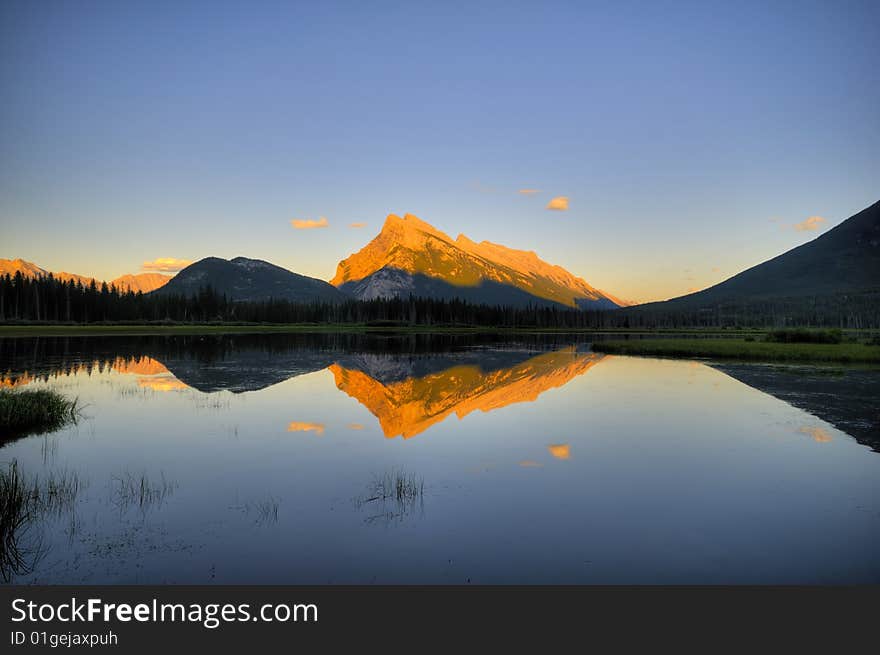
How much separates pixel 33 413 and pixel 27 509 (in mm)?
15494

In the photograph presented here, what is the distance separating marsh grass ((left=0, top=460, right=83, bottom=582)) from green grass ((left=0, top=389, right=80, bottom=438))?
8.37m

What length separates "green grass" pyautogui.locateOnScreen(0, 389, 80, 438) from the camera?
2533cm

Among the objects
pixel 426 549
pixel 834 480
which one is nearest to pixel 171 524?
pixel 426 549

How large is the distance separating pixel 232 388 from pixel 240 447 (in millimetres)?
19269

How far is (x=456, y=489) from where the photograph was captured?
58.1 feet

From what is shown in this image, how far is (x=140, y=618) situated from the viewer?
9.42 meters

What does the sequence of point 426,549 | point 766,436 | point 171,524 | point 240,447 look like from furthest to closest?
1. point 766,436
2. point 240,447
3. point 171,524
4. point 426,549

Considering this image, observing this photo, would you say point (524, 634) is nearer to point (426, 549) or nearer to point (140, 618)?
point (426, 549)

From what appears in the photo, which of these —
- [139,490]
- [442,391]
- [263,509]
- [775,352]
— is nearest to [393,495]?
[263,509]

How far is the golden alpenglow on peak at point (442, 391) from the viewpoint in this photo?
31703 millimetres

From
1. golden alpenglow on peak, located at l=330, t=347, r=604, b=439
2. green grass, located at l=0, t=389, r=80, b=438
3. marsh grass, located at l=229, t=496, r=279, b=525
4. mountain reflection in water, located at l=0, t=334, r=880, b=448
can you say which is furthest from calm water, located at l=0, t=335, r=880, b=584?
green grass, located at l=0, t=389, r=80, b=438

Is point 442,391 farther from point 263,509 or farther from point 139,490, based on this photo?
point 263,509

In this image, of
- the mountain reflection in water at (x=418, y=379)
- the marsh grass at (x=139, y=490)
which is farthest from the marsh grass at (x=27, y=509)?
the mountain reflection in water at (x=418, y=379)

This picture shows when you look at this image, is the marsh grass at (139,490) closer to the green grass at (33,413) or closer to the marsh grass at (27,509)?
the marsh grass at (27,509)
